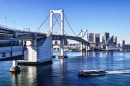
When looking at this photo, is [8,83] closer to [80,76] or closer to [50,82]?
[50,82]

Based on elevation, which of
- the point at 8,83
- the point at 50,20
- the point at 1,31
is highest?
the point at 50,20

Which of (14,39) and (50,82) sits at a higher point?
(14,39)

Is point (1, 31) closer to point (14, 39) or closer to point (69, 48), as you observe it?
point (14, 39)

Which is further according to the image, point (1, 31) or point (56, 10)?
point (56, 10)

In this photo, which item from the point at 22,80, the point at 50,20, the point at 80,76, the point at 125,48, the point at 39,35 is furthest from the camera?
the point at 125,48

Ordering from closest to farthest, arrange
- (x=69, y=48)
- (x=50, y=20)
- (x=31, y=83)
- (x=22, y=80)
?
(x=31, y=83) → (x=22, y=80) → (x=50, y=20) → (x=69, y=48)

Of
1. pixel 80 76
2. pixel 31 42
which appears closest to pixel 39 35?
pixel 31 42

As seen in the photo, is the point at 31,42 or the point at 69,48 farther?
the point at 69,48

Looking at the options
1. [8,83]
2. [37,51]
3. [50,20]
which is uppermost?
[50,20]

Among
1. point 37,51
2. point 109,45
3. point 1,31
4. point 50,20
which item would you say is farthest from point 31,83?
point 109,45
